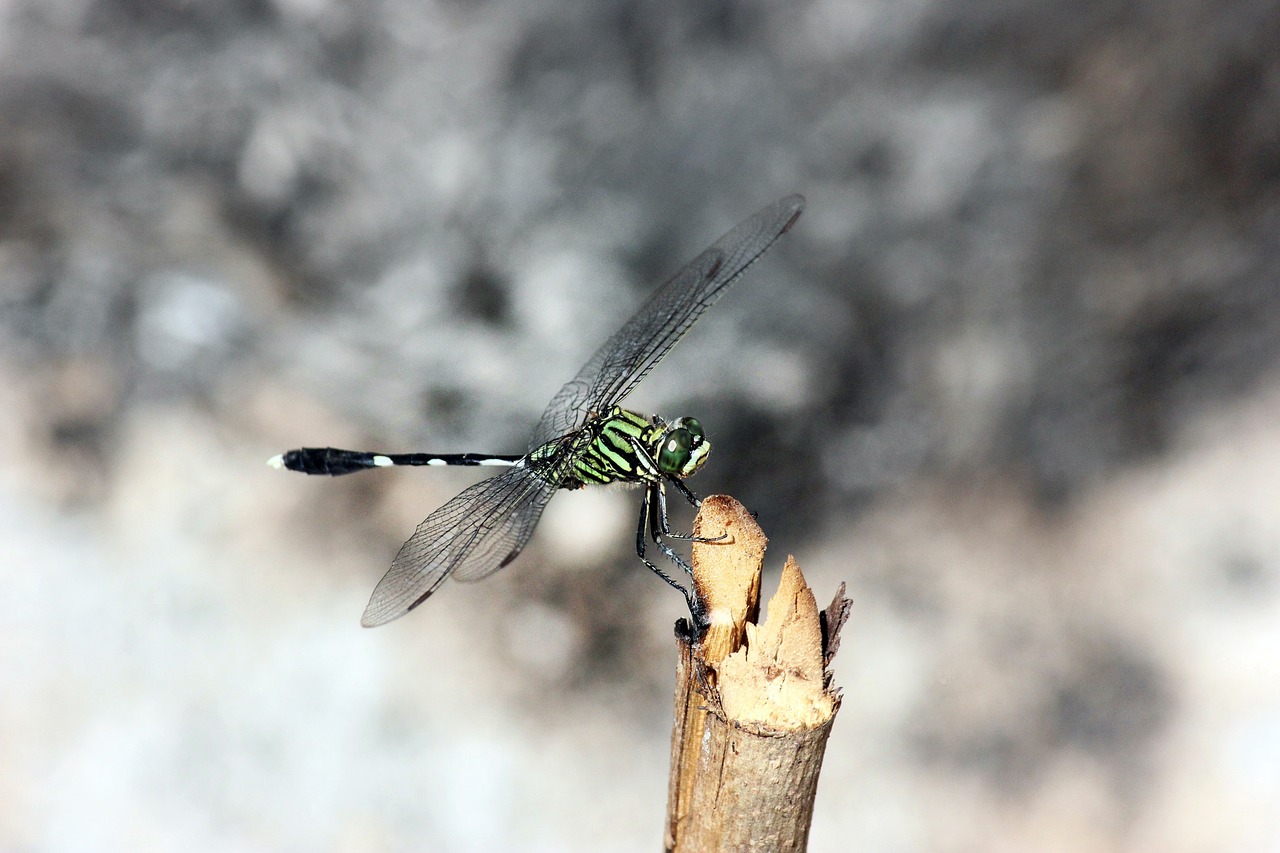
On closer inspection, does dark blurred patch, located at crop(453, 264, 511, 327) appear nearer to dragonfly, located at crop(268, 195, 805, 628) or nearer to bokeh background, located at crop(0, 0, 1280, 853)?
bokeh background, located at crop(0, 0, 1280, 853)

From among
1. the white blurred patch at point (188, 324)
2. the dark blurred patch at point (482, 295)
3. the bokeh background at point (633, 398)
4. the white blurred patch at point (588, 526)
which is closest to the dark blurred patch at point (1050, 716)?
the bokeh background at point (633, 398)

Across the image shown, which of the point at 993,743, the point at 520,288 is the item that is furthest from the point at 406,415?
the point at 993,743

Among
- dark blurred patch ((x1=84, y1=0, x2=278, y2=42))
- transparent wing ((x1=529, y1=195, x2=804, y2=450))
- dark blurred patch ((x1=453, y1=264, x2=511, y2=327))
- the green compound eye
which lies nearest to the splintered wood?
the green compound eye

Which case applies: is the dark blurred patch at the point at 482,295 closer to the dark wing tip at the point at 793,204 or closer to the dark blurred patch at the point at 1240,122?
the dark wing tip at the point at 793,204

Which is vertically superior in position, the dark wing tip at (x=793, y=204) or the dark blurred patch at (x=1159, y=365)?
the dark blurred patch at (x=1159, y=365)

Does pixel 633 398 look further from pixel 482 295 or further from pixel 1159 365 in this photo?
pixel 1159 365
